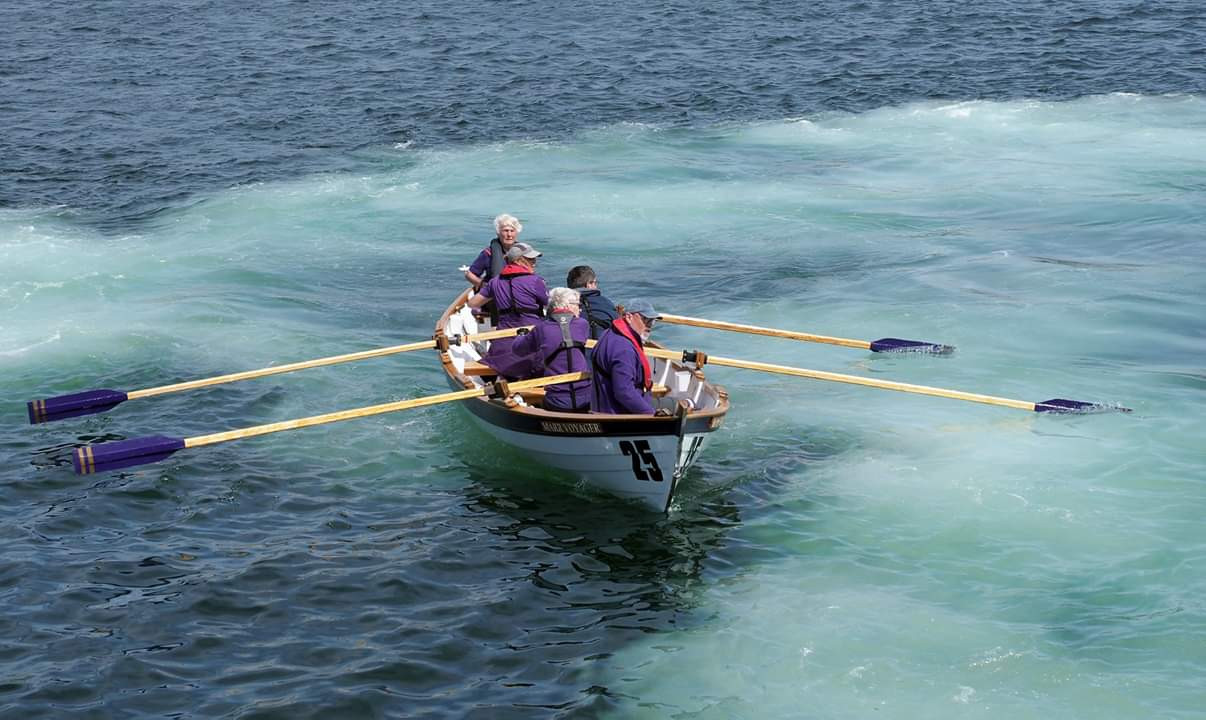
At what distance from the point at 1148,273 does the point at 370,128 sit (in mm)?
18875

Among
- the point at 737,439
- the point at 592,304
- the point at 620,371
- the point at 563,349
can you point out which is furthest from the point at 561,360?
the point at 737,439

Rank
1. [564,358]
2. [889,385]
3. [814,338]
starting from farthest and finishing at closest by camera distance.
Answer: [814,338]
[889,385]
[564,358]

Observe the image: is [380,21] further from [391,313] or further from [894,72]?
Result: [391,313]

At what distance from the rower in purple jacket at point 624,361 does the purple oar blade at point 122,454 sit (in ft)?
14.0

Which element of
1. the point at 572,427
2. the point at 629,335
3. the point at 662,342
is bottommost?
the point at 662,342

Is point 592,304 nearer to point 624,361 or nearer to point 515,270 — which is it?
point 515,270

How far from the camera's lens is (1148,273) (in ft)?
70.9

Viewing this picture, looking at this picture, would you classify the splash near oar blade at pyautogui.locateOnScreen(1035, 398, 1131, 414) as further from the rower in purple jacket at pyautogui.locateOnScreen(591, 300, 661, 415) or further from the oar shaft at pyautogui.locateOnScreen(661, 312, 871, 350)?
the rower in purple jacket at pyautogui.locateOnScreen(591, 300, 661, 415)

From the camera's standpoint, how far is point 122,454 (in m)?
13.3

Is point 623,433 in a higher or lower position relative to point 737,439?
higher

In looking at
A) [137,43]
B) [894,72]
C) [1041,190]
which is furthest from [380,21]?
[1041,190]

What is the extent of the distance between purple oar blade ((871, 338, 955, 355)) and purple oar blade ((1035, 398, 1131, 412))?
2113 millimetres

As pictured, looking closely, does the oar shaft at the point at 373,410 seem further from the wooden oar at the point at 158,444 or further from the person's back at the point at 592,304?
the person's back at the point at 592,304

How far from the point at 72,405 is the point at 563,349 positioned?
5.61m
